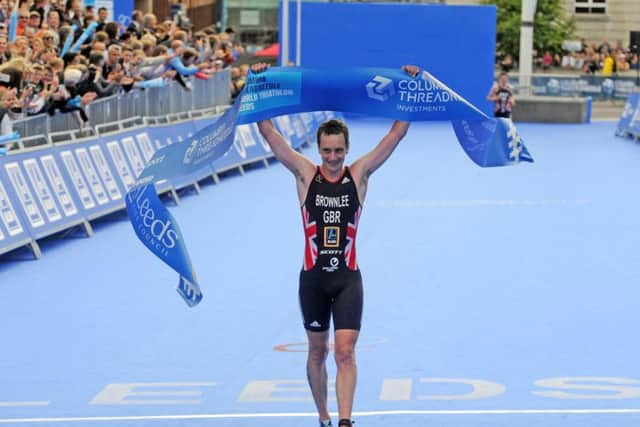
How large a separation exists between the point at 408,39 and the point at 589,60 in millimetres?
12260

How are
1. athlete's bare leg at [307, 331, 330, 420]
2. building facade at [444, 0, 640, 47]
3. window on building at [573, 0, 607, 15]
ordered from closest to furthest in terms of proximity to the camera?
athlete's bare leg at [307, 331, 330, 420] < building facade at [444, 0, 640, 47] < window on building at [573, 0, 607, 15]

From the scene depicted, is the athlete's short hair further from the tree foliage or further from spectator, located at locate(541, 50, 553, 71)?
the tree foliage

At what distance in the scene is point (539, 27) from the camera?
6384cm

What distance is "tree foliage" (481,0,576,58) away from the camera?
63.7 m

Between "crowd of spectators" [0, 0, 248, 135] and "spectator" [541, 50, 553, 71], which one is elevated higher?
"crowd of spectators" [0, 0, 248, 135]

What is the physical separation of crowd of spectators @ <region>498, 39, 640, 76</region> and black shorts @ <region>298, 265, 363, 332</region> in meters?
46.9

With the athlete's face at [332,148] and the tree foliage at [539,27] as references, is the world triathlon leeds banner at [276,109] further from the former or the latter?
the tree foliage at [539,27]

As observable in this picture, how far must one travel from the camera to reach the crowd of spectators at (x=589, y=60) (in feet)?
188

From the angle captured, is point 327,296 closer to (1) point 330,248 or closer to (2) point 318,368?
(1) point 330,248

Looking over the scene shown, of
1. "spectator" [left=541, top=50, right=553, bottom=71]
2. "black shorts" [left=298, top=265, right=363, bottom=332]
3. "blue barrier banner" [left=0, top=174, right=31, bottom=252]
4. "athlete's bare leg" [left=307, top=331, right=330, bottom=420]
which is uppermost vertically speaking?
"black shorts" [left=298, top=265, right=363, bottom=332]

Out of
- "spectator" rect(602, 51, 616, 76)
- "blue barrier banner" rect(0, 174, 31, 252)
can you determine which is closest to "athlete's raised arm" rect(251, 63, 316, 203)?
"blue barrier banner" rect(0, 174, 31, 252)

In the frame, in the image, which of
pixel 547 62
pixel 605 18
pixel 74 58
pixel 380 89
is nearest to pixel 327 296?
pixel 380 89

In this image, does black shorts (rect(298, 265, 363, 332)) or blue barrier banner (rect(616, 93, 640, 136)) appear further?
blue barrier banner (rect(616, 93, 640, 136))

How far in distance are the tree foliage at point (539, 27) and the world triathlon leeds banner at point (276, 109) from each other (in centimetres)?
5418
